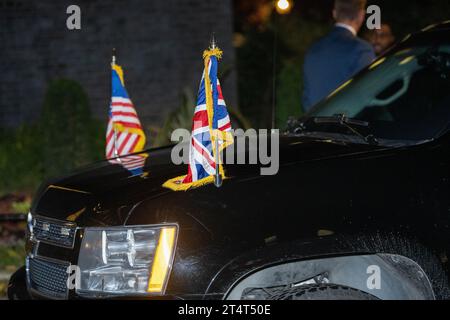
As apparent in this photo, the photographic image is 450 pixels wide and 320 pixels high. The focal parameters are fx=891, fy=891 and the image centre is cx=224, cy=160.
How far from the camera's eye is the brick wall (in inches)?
431

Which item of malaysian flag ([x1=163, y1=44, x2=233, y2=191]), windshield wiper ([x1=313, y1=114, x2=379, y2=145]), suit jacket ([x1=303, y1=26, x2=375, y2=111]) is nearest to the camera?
malaysian flag ([x1=163, y1=44, x2=233, y2=191])

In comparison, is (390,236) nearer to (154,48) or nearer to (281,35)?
(154,48)

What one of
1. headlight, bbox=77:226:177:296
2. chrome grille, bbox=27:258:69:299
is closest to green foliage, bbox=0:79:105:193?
chrome grille, bbox=27:258:69:299

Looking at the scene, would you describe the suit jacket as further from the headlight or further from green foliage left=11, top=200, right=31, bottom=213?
the headlight

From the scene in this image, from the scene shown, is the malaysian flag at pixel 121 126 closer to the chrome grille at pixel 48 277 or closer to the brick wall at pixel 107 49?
the chrome grille at pixel 48 277

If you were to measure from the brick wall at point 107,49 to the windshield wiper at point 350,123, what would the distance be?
606 cm

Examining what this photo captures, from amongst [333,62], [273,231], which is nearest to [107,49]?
[333,62]

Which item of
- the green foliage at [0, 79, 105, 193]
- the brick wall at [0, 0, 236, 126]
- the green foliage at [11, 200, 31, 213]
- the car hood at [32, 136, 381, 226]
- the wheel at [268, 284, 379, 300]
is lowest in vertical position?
the wheel at [268, 284, 379, 300]

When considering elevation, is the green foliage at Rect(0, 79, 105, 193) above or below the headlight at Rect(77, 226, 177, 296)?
above

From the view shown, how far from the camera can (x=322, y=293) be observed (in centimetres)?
371

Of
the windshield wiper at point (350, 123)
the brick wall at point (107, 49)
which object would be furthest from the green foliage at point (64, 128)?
the windshield wiper at point (350, 123)

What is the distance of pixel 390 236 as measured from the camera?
381 cm

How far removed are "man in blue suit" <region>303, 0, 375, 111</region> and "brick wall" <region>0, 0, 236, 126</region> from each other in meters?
3.91
